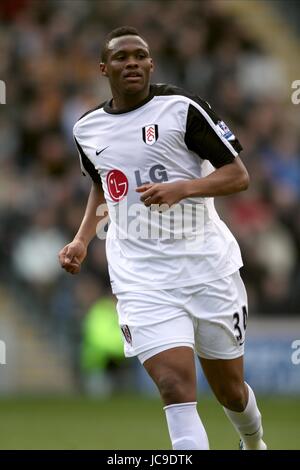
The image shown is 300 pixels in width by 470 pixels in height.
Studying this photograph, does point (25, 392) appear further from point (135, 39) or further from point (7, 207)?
point (135, 39)

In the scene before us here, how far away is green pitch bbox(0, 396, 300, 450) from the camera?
10.2 metres

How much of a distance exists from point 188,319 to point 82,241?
35.7 inches

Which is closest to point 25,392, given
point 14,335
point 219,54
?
point 14,335

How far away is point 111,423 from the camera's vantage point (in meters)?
12.2

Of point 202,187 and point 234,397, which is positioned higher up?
point 202,187

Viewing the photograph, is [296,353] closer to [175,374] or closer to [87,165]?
[87,165]

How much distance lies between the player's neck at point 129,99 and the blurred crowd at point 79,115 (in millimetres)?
8746

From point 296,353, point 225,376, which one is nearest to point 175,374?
point 225,376

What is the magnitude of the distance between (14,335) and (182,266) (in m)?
9.64

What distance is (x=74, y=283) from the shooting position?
16047 mm

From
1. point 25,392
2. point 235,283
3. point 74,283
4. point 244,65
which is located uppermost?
point 244,65

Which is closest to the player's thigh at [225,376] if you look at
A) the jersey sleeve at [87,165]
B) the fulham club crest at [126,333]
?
the fulham club crest at [126,333]

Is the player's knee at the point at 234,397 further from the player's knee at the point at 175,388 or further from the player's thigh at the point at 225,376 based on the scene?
the player's knee at the point at 175,388


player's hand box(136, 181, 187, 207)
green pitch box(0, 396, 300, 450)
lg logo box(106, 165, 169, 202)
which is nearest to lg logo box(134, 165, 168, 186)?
lg logo box(106, 165, 169, 202)
